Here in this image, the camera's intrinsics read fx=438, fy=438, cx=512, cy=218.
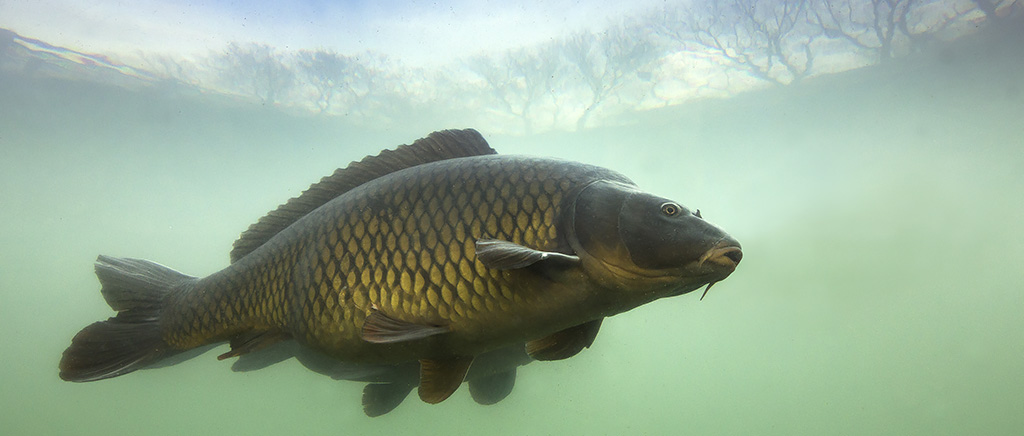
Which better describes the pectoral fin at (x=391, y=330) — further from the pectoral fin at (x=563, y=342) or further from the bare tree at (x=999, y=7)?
the bare tree at (x=999, y=7)

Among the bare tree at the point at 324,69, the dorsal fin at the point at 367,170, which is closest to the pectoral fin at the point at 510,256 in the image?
the dorsal fin at the point at 367,170

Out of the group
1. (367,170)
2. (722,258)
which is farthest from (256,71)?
(722,258)

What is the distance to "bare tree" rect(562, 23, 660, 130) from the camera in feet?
58.3

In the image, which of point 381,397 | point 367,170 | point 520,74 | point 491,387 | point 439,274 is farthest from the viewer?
point 520,74

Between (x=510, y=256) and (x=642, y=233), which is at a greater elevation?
(x=510, y=256)

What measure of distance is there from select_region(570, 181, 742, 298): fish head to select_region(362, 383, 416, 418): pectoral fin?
80.7 inches

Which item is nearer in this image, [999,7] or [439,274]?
[439,274]

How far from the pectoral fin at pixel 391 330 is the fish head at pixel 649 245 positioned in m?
0.62

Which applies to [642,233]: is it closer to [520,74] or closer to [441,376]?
[441,376]

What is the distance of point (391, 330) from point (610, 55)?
19566mm

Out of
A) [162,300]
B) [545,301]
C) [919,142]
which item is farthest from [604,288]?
[919,142]

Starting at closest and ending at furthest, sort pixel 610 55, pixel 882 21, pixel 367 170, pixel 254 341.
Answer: pixel 254 341
pixel 367 170
pixel 882 21
pixel 610 55

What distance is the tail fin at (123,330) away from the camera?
208 cm

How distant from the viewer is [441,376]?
5.96 ft
